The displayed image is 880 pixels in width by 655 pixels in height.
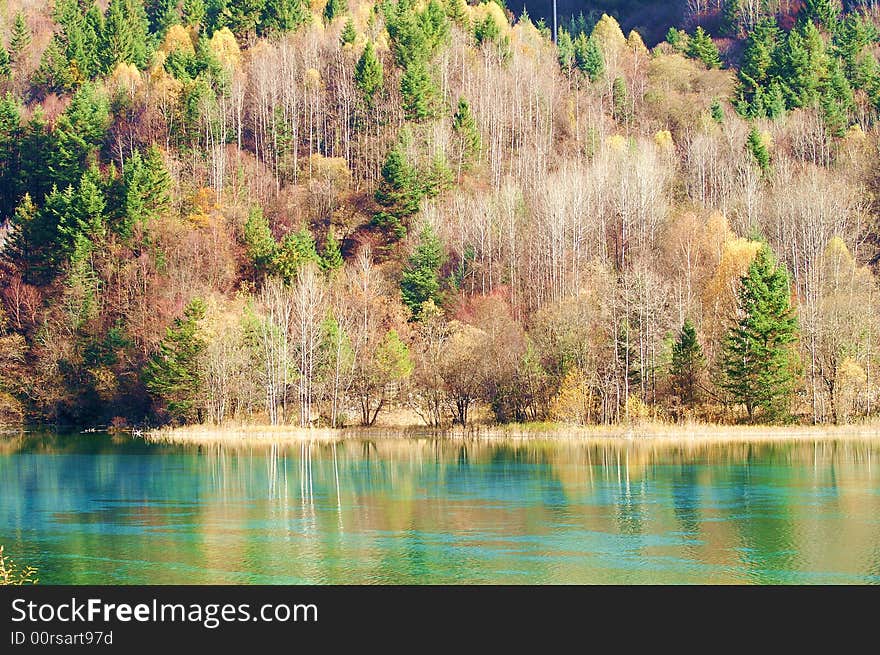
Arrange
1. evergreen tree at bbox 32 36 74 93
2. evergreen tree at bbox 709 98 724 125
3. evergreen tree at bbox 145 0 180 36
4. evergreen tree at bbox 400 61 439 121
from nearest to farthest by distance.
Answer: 1. evergreen tree at bbox 400 61 439 121
2. evergreen tree at bbox 32 36 74 93
3. evergreen tree at bbox 709 98 724 125
4. evergreen tree at bbox 145 0 180 36

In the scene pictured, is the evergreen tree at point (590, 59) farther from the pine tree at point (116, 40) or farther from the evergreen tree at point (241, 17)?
the pine tree at point (116, 40)

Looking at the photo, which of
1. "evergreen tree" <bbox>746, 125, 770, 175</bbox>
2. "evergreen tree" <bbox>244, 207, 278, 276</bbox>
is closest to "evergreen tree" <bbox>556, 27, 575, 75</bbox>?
"evergreen tree" <bbox>746, 125, 770, 175</bbox>

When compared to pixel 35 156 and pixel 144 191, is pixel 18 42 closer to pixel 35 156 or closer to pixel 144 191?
pixel 35 156

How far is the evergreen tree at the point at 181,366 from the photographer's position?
7475cm

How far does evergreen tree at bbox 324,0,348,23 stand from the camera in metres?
141

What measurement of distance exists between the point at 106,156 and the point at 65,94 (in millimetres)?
15859

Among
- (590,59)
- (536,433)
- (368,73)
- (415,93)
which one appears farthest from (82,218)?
(590,59)

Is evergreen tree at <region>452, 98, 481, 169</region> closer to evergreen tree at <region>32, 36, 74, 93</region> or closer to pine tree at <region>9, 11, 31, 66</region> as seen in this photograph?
evergreen tree at <region>32, 36, 74, 93</region>

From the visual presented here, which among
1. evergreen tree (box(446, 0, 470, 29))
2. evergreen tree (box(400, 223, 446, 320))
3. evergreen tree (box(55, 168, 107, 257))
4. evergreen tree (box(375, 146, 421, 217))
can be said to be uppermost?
evergreen tree (box(446, 0, 470, 29))

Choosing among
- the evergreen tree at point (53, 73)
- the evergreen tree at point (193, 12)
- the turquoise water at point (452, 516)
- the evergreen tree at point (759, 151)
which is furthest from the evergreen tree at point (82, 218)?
the evergreen tree at point (759, 151)

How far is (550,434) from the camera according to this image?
2744 inches

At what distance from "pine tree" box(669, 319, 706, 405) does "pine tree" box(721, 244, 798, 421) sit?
1.62 meters

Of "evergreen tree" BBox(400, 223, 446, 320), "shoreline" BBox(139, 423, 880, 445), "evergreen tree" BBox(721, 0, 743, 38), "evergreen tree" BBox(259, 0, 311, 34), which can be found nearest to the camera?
"shoreline" BBox(139, 423, 880, 445)

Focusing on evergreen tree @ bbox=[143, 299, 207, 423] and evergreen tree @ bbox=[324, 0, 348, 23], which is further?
evergreen tree @ bbox=[324, 0, 348, 23]
